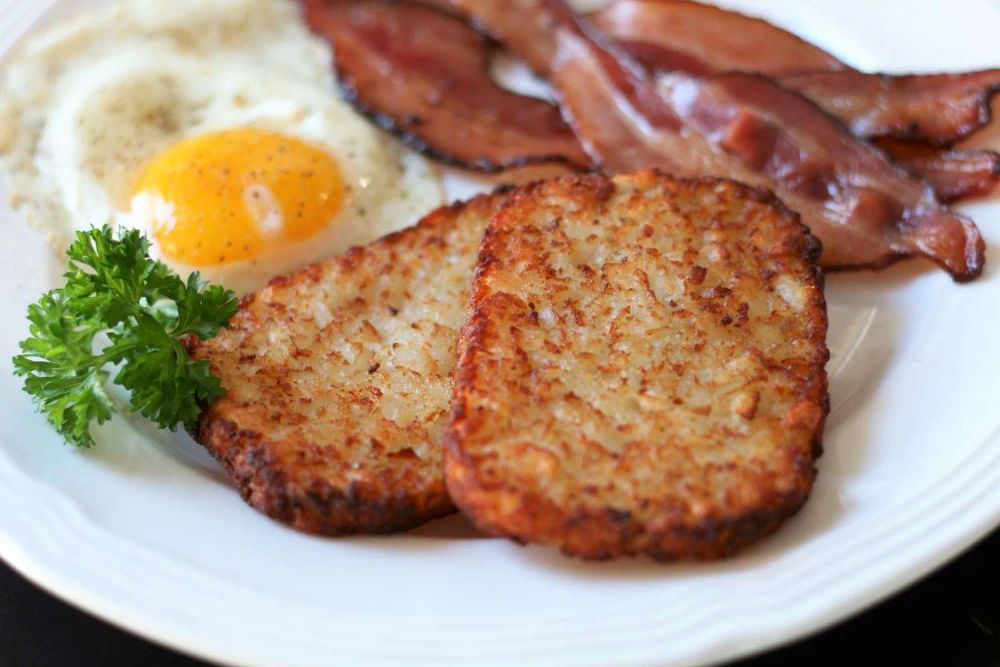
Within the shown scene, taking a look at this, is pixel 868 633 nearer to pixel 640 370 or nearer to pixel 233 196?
pixel 640 370

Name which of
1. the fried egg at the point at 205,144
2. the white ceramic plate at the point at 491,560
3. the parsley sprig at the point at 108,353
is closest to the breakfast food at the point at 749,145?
the fried egg at the point at 205,144

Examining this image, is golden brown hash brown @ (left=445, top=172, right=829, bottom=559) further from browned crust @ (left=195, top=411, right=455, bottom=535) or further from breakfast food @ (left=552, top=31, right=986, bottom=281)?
breakfast food @ (left=552, top=31, right=986, bottom=281)

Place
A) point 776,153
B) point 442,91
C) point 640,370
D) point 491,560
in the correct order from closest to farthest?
point 491,560 → point 640,370 → point 776,153 → point 442,91

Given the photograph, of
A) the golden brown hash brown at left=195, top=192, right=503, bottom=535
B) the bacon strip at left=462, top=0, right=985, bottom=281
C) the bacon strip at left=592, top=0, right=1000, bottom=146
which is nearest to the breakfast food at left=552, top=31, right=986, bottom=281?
the bacon strip at left=462, top=0, right=985, bottom=281

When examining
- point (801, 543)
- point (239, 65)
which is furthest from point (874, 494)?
point (239, 65)

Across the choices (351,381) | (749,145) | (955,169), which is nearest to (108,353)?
(351,381)

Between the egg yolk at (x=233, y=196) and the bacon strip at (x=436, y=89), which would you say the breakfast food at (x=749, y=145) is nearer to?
the bacon strip at (x=436, y=89)
